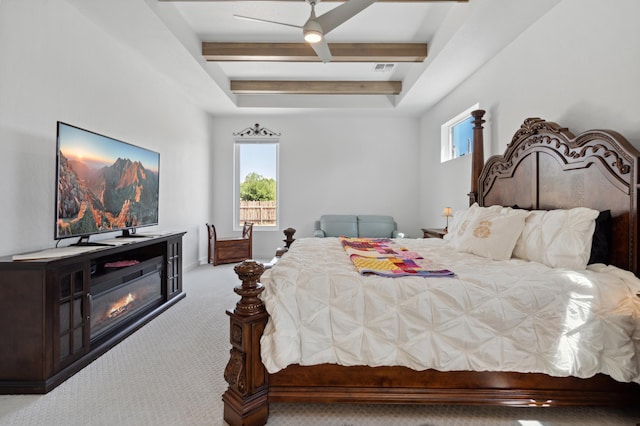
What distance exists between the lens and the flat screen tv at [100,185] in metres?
2.21

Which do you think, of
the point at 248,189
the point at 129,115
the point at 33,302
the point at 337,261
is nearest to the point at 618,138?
the point at 337,261

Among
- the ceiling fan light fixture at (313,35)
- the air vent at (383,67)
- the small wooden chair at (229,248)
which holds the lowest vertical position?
the small wooden chair at (229,248)

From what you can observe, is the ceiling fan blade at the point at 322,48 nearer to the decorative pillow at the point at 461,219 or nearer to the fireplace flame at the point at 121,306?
the decorative pillow at the point at 461,219

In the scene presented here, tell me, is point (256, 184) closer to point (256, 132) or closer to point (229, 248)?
point (256, 132)

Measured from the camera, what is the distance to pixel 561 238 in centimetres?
186

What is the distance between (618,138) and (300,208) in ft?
15.2

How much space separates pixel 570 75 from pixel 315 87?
3.29 metres

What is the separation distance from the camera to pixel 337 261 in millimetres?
2008

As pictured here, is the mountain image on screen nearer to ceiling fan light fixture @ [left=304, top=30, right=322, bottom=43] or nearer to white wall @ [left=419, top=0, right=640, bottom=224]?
ceiling fan light fixture @ [left=304, top=30, right=322, bottom=43]

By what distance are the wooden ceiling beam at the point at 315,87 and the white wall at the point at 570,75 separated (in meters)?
1.35

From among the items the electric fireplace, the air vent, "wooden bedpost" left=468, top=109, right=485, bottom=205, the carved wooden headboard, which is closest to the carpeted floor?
the electric fireplace

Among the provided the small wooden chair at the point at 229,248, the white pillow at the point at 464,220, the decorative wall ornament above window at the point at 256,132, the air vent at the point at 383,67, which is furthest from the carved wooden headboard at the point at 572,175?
the decorative wall ornament above window at the point at 256,132

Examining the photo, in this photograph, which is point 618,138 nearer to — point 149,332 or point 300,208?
point 149,332

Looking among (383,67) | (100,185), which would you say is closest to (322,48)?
(383,67)
